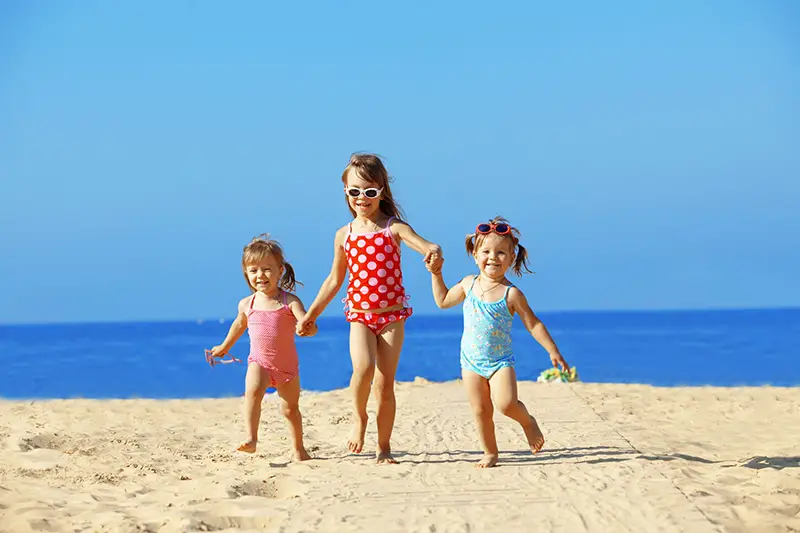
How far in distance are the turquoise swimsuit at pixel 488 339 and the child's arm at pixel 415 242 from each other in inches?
19.5

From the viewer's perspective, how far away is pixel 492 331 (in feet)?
21.6

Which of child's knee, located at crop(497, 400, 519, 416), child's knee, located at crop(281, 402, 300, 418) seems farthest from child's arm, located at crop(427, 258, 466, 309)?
child's knee, located at crop(281, 402, 300, 418)

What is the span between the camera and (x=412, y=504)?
5.54 m

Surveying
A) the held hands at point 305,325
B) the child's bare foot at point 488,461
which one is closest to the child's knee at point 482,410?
the child's bare foot at point 488,461

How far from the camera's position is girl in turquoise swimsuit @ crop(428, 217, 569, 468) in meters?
6.56

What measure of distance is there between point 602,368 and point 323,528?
79.2 ft

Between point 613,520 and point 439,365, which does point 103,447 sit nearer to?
point 613,520

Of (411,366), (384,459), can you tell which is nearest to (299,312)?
(384,459)

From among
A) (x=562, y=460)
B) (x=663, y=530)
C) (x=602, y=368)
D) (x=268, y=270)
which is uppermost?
(x=602, y=368)

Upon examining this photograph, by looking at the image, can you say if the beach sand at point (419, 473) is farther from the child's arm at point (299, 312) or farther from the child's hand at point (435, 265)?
the child's hand at point (435, 265)

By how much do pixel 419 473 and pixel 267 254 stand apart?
6.84ft

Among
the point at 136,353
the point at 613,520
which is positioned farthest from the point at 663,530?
the point at 136,353

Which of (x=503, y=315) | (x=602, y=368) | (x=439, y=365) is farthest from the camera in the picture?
(x=439, y=365)

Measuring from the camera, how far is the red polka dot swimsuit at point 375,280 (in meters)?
6.82
